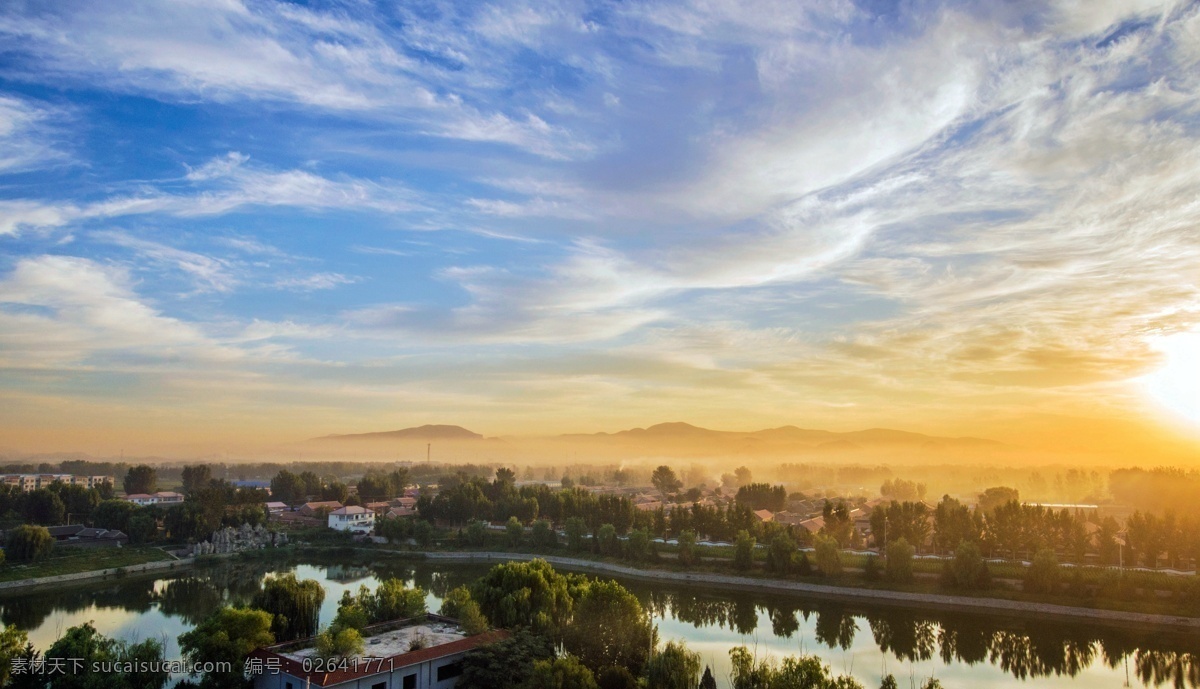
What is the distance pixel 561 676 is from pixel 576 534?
19366mm

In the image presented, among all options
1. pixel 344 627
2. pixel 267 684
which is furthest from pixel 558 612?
pixel 267 684

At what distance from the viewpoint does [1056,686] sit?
46.9ft

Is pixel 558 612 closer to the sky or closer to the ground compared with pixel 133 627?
closer to the sky

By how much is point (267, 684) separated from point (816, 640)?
12.3 meters

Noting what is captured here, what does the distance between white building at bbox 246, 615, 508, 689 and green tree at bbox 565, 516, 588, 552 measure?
16.9 m

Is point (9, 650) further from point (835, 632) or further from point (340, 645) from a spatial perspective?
point (835, 632)

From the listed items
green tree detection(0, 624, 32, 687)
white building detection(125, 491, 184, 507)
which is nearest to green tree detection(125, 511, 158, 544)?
white building detection(125, 491, 184, 507)

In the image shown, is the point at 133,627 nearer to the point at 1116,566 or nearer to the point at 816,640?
the point at 816,640

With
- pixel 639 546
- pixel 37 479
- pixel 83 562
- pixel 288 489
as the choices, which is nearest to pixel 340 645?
pixel 639 546

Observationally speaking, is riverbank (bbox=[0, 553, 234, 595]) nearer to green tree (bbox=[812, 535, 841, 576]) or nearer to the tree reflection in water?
the tree reflection in water

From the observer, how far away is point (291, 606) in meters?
13.1

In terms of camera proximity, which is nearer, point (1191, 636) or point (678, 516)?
point (1191, 636)

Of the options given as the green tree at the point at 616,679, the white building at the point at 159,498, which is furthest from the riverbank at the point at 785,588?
the white building at the point at 159,498

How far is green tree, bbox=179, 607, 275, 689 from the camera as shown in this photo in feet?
35.2
